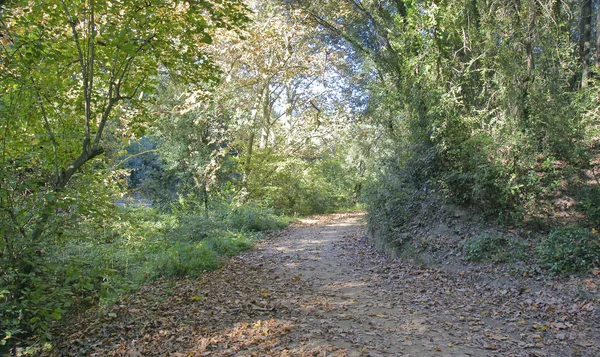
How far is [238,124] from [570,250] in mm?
12280

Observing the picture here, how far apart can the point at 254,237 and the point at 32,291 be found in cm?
805

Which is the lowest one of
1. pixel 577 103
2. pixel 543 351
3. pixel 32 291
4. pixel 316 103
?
pixel 543 351

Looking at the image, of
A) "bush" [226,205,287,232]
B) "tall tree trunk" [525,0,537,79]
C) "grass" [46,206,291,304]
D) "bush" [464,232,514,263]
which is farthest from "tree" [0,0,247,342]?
"bush" [226,205,287,232]

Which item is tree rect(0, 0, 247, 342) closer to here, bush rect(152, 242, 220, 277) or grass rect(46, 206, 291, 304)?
grass rect(46, 206, 291, 304)

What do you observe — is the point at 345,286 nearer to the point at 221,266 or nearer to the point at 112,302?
the point at 221,266

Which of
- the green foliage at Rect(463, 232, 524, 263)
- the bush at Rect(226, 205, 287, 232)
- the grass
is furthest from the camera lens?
the bush at Rect(226, 205, 287, 232)

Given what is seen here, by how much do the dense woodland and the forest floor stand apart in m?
0.63

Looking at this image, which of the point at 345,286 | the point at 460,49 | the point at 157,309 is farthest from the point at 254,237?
the point at 460,49

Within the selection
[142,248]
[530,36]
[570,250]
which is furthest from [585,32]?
[142,248]

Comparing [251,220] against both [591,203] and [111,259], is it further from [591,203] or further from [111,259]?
[591,203]

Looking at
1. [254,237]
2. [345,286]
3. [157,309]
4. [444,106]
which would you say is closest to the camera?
[157,309]

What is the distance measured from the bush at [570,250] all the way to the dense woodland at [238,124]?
0.11ft

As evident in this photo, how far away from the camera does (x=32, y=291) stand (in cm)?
465

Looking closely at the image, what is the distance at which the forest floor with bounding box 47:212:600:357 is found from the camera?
4.74 m
